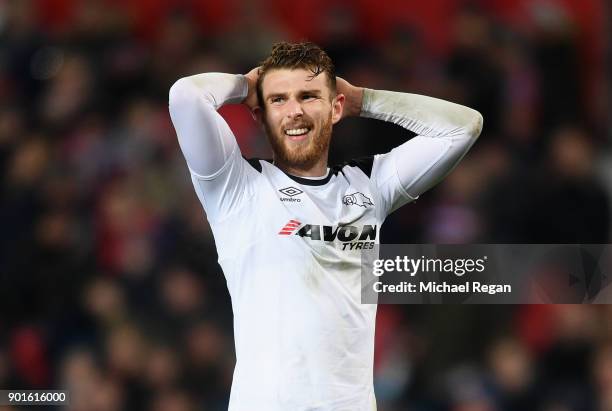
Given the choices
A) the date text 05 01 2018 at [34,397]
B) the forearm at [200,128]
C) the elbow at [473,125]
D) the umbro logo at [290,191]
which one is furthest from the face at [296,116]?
the date text 05 01 2018 at [34,397]

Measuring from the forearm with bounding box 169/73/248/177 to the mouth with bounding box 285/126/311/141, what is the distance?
210 millimetres

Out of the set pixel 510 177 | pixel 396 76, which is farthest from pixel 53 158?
pixel 510 177

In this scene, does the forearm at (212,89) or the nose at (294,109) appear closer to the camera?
the forearm at (212,89)

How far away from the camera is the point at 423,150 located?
333 cm

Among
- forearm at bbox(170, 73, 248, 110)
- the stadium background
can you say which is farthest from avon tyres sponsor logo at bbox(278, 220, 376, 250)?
the stadium background

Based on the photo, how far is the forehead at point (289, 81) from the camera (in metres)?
3.19

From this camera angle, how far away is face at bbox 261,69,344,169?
3176 millimetres

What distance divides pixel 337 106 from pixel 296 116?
0.25 meters

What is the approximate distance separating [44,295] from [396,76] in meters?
2.69

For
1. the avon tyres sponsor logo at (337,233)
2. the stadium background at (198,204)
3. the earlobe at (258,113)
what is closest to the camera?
the avon tyres sponsor logo at (337,233)

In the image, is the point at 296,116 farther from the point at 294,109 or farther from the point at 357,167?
the point at 357,167

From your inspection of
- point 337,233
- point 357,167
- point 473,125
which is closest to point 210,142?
point 337,233

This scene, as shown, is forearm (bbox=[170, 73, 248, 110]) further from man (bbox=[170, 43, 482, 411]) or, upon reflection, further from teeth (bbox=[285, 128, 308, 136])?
teeth (bbox=[285, 128, 308, 136])

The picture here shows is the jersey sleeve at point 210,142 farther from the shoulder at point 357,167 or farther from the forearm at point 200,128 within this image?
the shoulder at point 357,167
